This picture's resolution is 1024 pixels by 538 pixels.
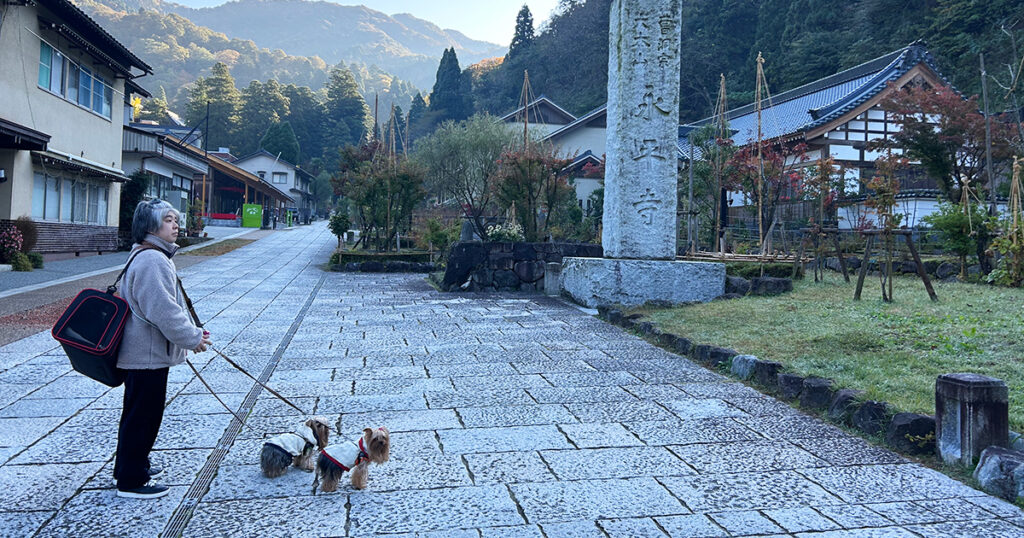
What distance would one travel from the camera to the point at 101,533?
2539 mm

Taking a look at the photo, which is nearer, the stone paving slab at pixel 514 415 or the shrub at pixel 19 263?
the stone paving slab at pixel 514 415

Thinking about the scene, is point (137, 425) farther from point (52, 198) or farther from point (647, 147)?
point (52, 198)

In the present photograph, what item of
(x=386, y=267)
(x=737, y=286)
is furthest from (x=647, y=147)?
(x=386, y=267)

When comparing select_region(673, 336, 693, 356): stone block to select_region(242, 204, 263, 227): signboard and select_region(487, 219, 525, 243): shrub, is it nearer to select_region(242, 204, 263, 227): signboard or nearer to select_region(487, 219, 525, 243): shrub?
select_region(487, 219, 525, 243): shrub

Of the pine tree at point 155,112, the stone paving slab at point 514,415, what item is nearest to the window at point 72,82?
the stone paving slab at point 514,415

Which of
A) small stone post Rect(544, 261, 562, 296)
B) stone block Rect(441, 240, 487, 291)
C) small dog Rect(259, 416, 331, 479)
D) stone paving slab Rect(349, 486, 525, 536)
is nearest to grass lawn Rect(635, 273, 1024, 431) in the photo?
stone paving slab Rect(349, 486, 525, 536)

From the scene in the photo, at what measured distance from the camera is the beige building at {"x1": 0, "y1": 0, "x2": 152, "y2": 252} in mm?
14047

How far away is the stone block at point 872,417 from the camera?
12.4 ft

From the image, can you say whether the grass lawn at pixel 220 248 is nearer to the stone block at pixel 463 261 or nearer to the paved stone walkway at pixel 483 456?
the stone block at pixel 463 261

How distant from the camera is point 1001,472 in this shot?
117 inches

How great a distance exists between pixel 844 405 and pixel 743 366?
1.19 m

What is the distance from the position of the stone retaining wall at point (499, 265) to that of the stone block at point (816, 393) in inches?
312

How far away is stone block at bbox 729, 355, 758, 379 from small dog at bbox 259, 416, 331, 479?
3320 mm

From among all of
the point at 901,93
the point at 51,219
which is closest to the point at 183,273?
the point at 51,219
